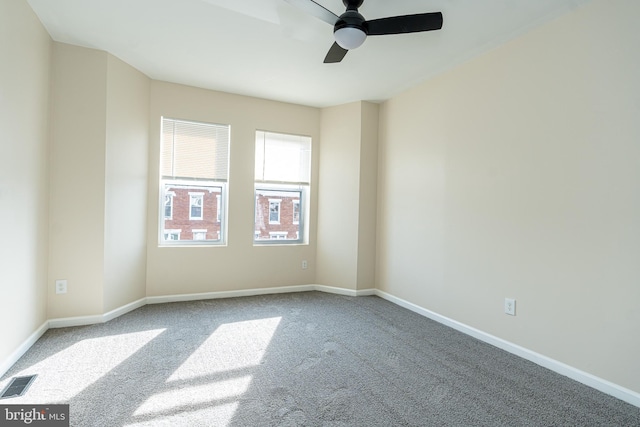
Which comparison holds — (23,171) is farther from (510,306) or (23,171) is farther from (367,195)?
(510,306)

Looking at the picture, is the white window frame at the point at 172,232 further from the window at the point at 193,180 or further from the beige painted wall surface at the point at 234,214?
the beige painted wall surface at the point at 234,214

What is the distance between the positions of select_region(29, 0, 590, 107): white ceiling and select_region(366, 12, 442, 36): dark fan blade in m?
0.26

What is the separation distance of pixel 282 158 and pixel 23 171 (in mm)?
2759

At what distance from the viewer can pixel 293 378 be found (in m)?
2.30

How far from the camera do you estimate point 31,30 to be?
8.38ft

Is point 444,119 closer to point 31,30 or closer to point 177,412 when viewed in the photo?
point 177,412

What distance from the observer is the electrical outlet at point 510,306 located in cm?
278

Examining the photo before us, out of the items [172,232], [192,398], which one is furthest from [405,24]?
→ [172,232]

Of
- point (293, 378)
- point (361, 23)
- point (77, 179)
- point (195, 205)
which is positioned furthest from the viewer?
point (195, 205)

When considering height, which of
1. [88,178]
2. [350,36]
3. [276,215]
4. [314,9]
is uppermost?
[314,9]

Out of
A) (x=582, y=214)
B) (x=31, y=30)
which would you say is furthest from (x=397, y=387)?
(x=31, y=30)

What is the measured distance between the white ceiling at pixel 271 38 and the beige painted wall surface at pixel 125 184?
0.93 ft

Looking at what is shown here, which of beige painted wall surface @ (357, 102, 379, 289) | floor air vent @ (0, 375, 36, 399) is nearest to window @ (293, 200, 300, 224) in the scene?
beige painted wall surface @ (357, 102, 379, 289)

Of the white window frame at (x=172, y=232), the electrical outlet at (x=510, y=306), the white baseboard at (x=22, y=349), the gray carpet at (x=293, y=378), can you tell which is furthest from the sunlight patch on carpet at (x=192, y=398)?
the white window frame at (x=172, y=232)
